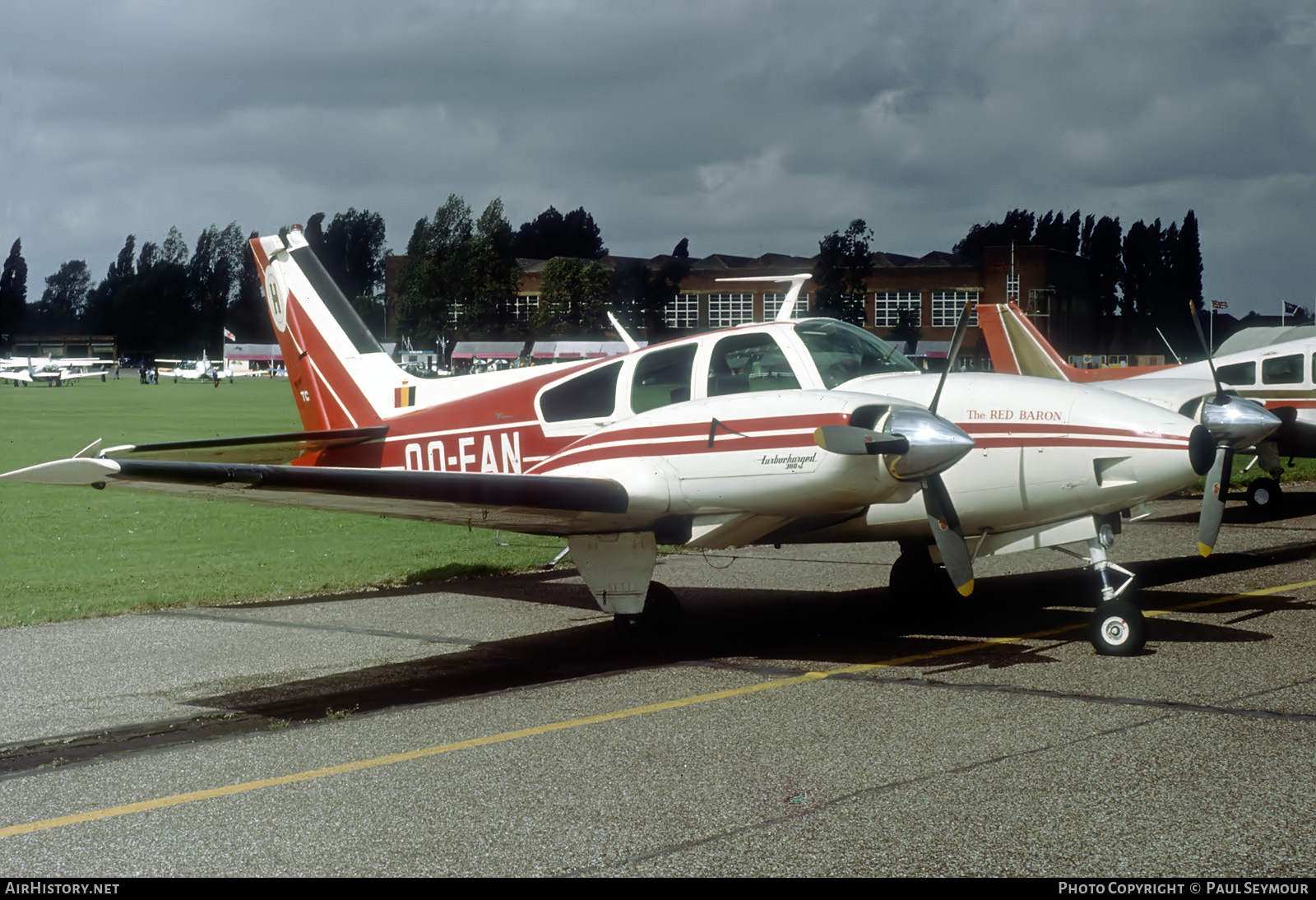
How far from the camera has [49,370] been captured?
308 ft

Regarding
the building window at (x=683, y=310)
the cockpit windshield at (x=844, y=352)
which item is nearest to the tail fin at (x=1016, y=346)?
the cockpit windshield at (x=844, y=352)

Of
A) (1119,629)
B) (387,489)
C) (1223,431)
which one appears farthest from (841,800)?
(1223,431)

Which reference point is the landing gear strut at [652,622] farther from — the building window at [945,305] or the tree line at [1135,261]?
the tree line at [1135,261]

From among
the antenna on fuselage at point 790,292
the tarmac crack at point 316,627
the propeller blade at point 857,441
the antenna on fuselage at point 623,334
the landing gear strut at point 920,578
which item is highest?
the antenna on fuselage at point 790,292

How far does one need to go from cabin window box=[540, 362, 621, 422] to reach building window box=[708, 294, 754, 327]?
4459 cm

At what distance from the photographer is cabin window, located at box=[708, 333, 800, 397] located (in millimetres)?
8883

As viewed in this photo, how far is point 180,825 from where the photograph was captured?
5.08m

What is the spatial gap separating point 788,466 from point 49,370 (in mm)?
99594

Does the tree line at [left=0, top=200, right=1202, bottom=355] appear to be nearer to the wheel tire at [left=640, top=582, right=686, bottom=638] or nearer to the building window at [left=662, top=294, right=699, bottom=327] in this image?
the building window at [left=662, top=294, right=699, bottom=327]

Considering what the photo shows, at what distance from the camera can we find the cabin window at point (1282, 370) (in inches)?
730

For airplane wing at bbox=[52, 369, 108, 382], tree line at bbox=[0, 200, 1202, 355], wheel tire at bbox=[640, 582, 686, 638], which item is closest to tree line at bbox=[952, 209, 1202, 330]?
tree line at bbox=[0, 200, 1202, 355]

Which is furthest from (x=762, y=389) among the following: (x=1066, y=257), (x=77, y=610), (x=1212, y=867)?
(x=1066, y=257)

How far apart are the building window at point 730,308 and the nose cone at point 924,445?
46.8 m

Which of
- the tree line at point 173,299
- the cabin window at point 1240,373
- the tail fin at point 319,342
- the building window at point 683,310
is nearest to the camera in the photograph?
the tail fin at point 319,342
